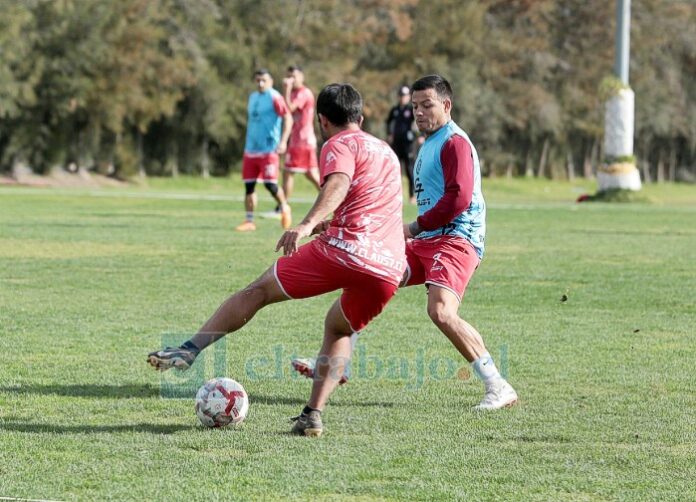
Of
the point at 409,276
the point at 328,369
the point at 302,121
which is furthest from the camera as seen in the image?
the point at 302,121

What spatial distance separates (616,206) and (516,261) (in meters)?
16.5

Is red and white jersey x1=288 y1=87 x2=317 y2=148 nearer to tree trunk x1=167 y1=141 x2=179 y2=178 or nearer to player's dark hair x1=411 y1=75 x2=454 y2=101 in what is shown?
player's dark hair x1=411 y1=75 x2=454 y2=101

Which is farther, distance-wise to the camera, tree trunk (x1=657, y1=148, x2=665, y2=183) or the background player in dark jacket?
tree trunk (x1=657, y1=148, x2=665, y2=183)

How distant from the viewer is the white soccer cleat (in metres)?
6.68

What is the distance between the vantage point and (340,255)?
238 inches

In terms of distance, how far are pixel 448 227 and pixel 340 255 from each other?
4.31ft

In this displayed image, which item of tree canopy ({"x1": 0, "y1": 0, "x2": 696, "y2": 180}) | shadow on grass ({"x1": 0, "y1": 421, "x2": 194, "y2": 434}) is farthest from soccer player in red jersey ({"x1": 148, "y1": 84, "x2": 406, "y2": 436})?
tree canopy ({"x1": 0, "y1": 0, "x2": 696, "y2": 180})

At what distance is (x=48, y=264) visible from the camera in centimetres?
1355

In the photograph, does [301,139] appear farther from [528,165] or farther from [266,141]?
[528,165]

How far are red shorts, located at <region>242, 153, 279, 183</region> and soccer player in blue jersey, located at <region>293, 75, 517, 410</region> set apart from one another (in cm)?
1145

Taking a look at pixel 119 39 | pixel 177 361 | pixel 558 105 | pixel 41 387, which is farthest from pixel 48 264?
pixel 558 105

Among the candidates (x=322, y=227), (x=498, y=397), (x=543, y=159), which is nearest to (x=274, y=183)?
(x=498, y=397)

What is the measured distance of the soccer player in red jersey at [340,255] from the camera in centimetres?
600

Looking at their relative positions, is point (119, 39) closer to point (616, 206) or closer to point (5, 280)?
point (616, 206)
